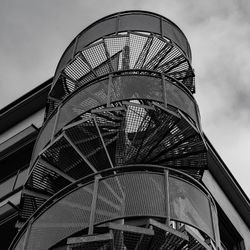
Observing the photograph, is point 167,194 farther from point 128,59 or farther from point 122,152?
point 128,59

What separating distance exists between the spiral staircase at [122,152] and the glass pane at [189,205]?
21 millimetres

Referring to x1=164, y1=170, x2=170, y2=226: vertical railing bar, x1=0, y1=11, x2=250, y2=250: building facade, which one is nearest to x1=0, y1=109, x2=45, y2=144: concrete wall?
x1=0, y1=11, x2=250, y2=250: building facade

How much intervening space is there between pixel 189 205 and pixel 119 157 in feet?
8.06

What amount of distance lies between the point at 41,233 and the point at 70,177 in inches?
93.5

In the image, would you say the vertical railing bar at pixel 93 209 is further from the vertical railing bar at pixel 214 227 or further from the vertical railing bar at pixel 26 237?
the vertical railing bar at pixel 214 227

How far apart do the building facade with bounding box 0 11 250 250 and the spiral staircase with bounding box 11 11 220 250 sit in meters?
0.02

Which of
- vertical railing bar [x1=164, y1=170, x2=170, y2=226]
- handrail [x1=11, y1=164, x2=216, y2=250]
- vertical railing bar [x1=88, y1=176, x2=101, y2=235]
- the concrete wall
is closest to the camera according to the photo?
vertical railing bar [x1=88, y1=176, x2=101, y2=235]

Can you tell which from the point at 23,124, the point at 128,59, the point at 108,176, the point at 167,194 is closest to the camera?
the point at 167,194

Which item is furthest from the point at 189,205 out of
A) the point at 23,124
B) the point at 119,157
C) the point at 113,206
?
the point at 23,124

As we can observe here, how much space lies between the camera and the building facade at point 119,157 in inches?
360

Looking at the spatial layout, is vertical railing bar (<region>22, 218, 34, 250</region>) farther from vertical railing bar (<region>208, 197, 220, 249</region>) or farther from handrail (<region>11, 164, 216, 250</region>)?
vertical railing bar (<region>208, 197, 220, 249</region>)

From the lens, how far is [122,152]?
11.8 meters

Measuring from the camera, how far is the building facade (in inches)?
360

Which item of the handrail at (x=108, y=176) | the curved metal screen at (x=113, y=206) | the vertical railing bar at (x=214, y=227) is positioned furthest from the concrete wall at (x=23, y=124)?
the vertical railing bar at (x=214, y=227)
